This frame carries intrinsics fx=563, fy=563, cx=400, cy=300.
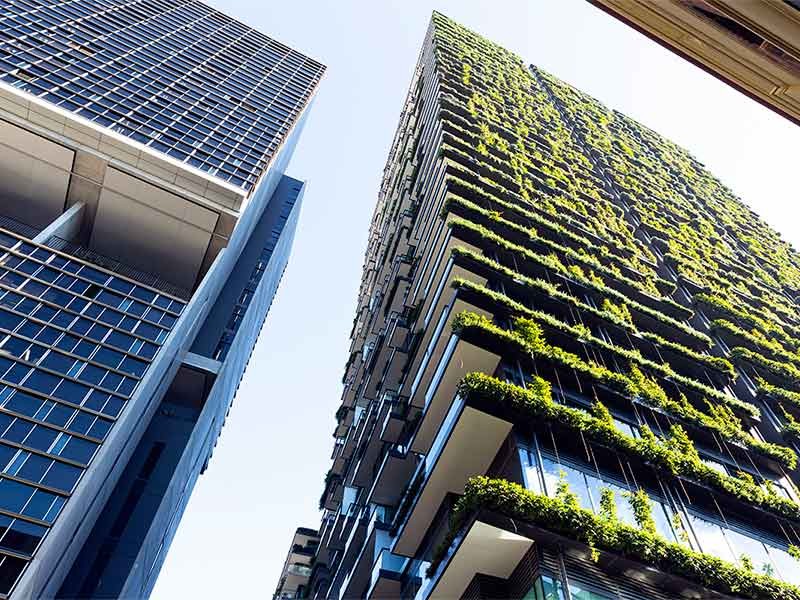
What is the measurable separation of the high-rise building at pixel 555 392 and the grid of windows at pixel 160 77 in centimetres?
2304

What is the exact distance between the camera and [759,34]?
7637 millimetres

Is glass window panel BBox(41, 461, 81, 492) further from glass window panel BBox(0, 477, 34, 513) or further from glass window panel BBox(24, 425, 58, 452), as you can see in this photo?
glass window panel BBox(24, 425, 58, 452)

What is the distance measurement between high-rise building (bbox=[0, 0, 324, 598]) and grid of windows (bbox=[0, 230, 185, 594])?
0.11 metres

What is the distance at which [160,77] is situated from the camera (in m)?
63.2

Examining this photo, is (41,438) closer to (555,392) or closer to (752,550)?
(555,392)

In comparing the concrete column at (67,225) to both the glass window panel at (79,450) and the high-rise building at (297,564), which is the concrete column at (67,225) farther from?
the high-rise building at (297,564)

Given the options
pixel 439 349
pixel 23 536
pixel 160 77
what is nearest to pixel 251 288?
pixel 160 77

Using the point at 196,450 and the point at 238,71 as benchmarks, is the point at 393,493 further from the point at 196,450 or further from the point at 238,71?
the point at 238,71

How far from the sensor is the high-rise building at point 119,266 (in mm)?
32812

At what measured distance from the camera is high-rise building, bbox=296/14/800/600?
14.1 m

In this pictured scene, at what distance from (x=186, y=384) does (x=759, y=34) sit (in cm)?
5700

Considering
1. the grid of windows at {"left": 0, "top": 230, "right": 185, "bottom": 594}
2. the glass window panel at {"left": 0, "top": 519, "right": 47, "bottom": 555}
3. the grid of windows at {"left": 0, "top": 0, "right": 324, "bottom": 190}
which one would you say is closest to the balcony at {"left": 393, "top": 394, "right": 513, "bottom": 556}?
the glass window panel at {"left": 0, "top": 519, "right": 47, "bottom": 555}

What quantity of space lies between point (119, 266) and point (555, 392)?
52108 millimetres

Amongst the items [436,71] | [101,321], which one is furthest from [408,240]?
[101,321]
